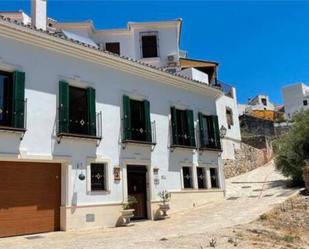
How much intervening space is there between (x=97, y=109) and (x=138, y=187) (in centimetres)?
400

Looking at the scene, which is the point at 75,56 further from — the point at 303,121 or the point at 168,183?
the point at 303,121

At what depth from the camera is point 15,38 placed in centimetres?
1323

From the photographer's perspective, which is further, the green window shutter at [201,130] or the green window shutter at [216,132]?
the green window shutter at [216,132]

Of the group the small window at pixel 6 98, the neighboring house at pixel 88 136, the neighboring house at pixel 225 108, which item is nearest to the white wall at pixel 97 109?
the neighboring house at pixel 88 136

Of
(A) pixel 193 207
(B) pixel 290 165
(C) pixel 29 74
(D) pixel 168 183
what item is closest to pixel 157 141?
(D) pixel 168 183

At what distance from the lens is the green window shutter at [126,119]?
1605 cm

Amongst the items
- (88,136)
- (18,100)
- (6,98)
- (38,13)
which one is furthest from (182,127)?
(6,98)

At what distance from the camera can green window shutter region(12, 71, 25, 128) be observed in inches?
496

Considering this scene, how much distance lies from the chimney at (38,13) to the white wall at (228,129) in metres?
17.2

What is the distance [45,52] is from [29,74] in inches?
47.4

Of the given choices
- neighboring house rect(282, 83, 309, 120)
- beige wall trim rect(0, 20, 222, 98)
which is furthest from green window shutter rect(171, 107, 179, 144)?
neighboring house rect(282, 83, 309, 120)

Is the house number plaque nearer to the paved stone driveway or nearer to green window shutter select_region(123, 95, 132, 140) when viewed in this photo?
green window shutter select_region(123, 95, 132, 140)

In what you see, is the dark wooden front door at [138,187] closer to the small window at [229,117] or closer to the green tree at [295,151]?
the green tree at [295,151]

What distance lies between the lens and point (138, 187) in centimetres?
1667
